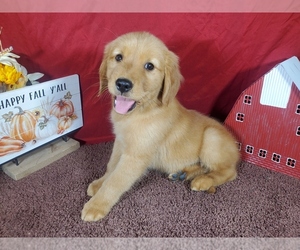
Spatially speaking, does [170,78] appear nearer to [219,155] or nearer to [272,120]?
[219,155]

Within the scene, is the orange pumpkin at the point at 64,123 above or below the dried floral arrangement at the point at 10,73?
below

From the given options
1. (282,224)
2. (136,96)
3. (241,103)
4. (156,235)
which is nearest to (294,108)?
(241,103)

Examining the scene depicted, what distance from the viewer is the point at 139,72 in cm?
130

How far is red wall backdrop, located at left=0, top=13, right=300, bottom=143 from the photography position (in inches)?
68.4

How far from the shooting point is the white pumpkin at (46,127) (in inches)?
65.9

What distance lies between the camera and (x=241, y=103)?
5.66 ft

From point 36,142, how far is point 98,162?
366 millimetres

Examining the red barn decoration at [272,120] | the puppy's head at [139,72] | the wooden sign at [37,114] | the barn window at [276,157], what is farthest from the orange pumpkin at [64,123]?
the barn window at [276,157]

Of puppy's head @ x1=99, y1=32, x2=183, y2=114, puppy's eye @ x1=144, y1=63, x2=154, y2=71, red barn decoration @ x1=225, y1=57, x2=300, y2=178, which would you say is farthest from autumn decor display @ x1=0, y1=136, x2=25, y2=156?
red barn decoration @ x1=225, y1=57, x2=300, y2=178

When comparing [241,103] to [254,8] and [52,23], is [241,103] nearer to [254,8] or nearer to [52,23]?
[254,8]

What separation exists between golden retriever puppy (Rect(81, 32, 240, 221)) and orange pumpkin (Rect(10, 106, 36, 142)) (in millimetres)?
441

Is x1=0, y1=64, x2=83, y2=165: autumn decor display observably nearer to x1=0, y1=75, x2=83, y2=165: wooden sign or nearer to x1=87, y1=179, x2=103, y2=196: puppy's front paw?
x1=0, y1=75, x2=83, y2=165: wooden sign

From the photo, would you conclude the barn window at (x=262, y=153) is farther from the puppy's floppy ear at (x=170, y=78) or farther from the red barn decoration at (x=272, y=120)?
the puppy's floppy ear at (x=170, y=78)

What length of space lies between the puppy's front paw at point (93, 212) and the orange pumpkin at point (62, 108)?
0.64m
